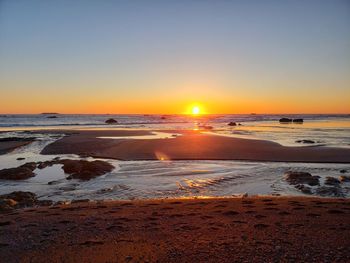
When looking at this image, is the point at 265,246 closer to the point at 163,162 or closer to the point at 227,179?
A: the point at 227,179

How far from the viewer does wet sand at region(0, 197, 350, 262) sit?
5676 mm

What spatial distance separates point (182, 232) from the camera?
690cm

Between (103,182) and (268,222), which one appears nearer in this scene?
(268,222)

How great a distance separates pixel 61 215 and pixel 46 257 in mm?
2782

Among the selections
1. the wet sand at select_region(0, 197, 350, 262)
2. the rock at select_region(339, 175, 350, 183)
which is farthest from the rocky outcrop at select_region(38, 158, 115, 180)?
the rock at select_region(339, 175, 350, 183)

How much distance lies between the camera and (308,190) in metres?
11.6

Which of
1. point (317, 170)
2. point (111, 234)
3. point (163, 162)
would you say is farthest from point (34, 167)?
point (317, 170)

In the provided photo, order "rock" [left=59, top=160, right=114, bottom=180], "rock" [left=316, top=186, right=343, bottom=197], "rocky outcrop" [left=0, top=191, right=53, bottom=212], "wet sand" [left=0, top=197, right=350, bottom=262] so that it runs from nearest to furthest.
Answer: "wet sand" [left=0, top=197, right=350, bottom=262] < "rocky outcrop" [left=0, top=191, right=53, bottom=212] < "rock" [left=316, top=186, right=343, bottom=197] < "rock" [left=59, top=160, right=114, bottom=180]

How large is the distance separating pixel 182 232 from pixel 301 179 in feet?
26.9

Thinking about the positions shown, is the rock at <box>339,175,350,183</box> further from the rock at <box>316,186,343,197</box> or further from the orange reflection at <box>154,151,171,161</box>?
the orange reflection at <box>154,151,171,161</box>

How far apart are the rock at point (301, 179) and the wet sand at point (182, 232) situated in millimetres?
3041

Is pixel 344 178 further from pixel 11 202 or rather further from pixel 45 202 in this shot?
pixel 11 202

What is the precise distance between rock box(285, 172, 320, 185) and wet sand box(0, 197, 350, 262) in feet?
9.98

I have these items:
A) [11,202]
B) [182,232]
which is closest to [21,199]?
[11,202]
